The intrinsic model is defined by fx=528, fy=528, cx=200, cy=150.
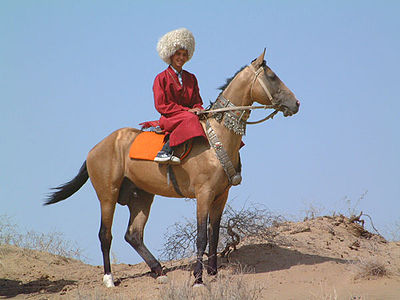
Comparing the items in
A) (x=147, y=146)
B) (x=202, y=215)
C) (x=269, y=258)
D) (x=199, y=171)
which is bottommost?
(x=269, y=258)

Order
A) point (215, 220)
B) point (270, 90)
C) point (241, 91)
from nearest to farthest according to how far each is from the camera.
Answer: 1. point (270, 90)
2. point (241, 91)
3. point (215, 220)

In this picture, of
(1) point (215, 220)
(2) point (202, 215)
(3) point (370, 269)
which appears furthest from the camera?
(1) point (215, 220)

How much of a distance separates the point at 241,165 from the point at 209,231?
1050 millimetres

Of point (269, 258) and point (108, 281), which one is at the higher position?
point (269, 258)

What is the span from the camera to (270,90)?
281 inches

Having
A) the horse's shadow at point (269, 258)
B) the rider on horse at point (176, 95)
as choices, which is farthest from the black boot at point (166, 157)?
the horse's shadow at point (269, 258)

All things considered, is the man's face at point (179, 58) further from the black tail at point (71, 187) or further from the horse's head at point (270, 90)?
the black tail at point (71, 187)

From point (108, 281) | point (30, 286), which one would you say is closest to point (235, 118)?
point (108, 281)

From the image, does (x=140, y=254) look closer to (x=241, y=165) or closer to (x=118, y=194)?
(x=118, y=194)

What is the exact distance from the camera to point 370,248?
920cm

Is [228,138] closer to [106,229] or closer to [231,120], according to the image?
[231,120]

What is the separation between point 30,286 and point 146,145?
314 cm

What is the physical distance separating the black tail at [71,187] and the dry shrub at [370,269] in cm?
447

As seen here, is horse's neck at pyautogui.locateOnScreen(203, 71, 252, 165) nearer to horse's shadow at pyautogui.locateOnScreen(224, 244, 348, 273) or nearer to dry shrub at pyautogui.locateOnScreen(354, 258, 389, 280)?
horse's shadow at pyautogui.locateOnScreen(224, 244, 348, 273)
